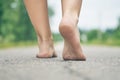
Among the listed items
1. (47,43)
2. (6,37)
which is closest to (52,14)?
(6,37)

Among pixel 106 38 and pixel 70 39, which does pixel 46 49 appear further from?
pixel 106 38

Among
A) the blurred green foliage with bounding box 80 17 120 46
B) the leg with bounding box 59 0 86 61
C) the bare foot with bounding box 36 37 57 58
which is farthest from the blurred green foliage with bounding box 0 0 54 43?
the leg with bounding box 59 0 86 61

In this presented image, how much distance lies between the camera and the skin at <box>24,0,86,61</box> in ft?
9.54

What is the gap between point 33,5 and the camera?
347cm

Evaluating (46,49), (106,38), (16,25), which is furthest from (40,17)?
(106,38)

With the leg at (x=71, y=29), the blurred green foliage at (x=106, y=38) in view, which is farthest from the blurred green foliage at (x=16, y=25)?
the leg at (x=71, y=29)

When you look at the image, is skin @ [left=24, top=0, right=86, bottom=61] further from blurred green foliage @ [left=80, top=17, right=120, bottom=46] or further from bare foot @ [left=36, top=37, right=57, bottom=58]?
blurred green foliage @ [left=80, top=17, right=120, bottom=46]

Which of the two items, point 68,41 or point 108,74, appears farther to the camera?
point 68,41

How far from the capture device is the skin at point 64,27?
2.91m

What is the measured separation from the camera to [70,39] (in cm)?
292

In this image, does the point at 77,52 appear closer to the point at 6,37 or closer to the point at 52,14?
the point at 6,37

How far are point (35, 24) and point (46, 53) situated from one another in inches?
10.0

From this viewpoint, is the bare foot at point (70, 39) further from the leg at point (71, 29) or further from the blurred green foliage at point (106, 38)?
the blurred green foliage at point (106, 38)

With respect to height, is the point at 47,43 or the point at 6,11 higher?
the point at 47,43
